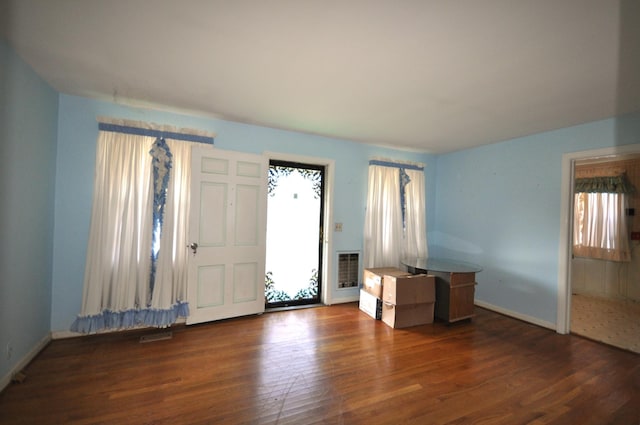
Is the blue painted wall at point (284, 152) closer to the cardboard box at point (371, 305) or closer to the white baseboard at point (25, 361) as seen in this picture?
the white baseboard at point (25, 361)

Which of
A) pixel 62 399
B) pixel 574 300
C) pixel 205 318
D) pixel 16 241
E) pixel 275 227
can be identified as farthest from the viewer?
pixel 574 300

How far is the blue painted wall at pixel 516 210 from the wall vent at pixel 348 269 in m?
1.76

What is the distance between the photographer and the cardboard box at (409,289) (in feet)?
10.8

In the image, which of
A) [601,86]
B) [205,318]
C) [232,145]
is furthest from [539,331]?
[232,145]

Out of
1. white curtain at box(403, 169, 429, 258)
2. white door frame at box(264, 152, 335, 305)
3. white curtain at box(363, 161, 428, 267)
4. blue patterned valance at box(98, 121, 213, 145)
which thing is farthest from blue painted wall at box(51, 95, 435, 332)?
white curtain at box(403, 169, 429, 258)

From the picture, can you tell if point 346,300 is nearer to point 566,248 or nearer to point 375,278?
point 375,278

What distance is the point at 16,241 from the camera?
210 cm

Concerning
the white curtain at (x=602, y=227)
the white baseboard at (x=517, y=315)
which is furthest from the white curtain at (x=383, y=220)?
the white curtain at (x=602, y=227)

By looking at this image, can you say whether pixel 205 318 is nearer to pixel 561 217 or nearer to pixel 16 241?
pixel 16 241

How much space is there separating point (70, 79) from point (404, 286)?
411 centimetres

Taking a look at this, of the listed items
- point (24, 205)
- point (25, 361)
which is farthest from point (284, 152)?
point (25, 361)

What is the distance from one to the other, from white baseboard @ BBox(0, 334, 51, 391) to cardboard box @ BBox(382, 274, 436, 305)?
3.55 m

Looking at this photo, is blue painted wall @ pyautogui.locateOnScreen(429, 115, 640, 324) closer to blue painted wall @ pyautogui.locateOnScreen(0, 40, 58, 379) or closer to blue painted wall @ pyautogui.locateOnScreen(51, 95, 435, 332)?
blue painted wall @ pyautogui.locateOnScreen(51, 95, 435, 332)

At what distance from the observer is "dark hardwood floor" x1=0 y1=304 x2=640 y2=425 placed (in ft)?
5.94
